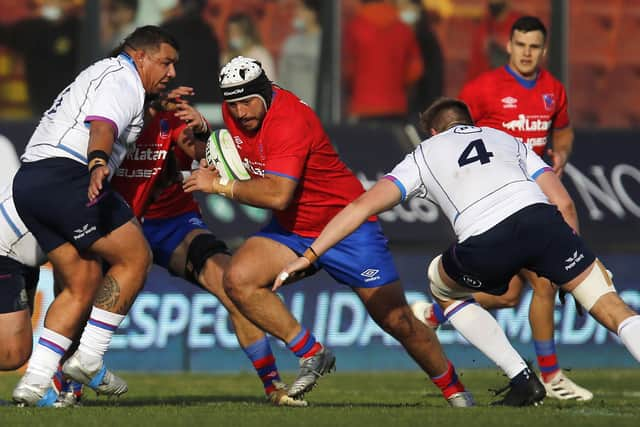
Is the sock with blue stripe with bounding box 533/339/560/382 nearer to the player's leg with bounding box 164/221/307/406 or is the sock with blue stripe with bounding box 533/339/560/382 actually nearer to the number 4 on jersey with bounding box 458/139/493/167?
the player's leg with bounding box 164/221/307/406

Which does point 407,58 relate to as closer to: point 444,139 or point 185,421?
point 444,139

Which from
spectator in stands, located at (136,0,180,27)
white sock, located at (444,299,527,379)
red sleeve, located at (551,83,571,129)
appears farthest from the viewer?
spectator in stands, located at (136,0,180,27)

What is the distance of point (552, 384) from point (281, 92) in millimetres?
3168

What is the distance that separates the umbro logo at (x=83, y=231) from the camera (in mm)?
8938

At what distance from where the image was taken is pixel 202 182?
927cm

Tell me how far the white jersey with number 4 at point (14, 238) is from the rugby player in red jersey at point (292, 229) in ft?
3.55

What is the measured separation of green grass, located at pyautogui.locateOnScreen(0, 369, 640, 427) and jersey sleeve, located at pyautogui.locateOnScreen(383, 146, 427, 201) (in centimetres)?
125

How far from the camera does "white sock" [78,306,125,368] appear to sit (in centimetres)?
898

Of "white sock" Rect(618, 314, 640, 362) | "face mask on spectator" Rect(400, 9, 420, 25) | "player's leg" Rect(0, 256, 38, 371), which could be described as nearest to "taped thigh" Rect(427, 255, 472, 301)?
"white sock" Rect(618, 314, 640, 362)

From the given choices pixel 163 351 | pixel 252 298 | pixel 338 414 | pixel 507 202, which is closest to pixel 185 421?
pixel 338 414

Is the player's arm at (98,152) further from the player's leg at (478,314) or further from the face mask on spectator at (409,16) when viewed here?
the face mask on spectator at (409,16)

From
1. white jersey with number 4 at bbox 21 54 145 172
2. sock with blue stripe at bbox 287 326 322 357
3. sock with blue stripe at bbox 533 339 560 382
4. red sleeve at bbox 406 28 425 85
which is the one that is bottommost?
sock with blue stripe at bbox 533 339 560 382

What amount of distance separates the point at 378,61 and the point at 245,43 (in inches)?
56.2

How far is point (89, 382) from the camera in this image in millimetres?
9047
